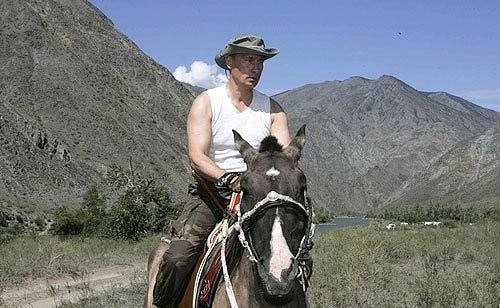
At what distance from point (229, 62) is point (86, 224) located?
122 ft

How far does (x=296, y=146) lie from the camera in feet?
13.8

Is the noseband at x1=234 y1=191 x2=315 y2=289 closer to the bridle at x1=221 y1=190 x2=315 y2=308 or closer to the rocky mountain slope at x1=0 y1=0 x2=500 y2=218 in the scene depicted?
the bridle at x1=221 y1=190 x2=315 y2=308

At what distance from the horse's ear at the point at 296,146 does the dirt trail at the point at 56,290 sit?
9907 millimetres

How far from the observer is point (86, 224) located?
4025 centimetres

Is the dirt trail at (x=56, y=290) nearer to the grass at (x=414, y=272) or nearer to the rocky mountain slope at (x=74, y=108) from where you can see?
the grass at (x=414, y=272)

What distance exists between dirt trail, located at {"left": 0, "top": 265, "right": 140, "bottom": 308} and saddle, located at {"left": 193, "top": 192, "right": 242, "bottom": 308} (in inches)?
348

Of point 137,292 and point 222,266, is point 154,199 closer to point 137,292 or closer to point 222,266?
Result: point 137,292

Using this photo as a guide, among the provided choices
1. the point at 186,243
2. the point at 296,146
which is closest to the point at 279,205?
the point at 296,146

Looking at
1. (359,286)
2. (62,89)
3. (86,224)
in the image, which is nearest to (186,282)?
(359,286)

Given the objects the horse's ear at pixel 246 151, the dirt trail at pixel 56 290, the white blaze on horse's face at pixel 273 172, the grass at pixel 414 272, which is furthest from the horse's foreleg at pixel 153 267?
the dirt trail at pixel 56 290

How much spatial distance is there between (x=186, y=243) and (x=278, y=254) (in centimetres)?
176

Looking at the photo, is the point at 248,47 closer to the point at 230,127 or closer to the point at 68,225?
the point at 230,127

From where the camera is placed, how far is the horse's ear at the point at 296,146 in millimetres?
4092

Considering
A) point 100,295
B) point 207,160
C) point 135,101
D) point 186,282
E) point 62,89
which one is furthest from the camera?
point 135,101
